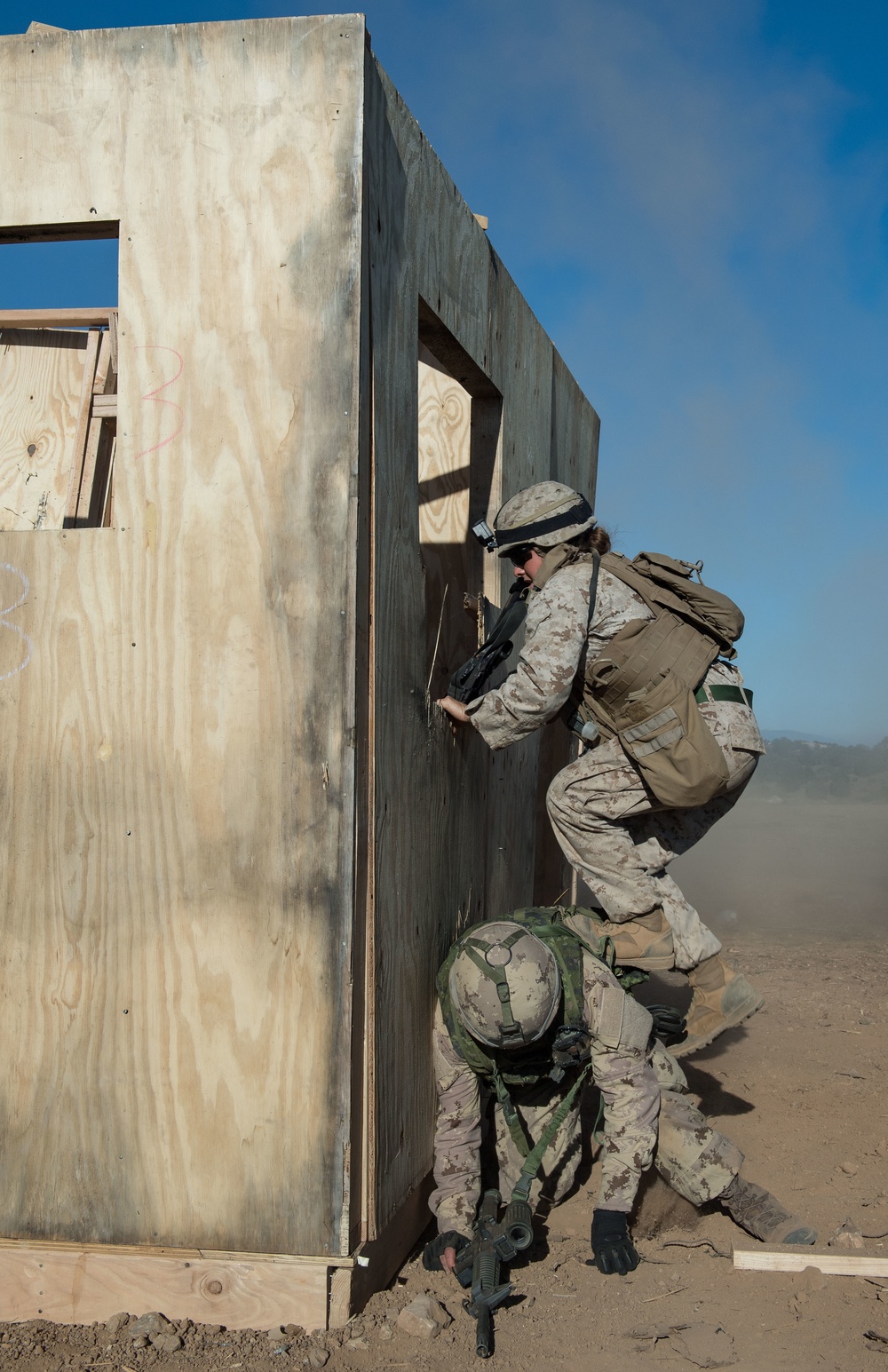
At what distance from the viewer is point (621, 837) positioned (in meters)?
4.37

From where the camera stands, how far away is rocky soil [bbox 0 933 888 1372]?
9.87 feet

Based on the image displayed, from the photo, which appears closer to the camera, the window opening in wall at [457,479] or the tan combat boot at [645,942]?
the tan combat boot at [645,942]

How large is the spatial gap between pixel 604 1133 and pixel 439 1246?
26.8 inches

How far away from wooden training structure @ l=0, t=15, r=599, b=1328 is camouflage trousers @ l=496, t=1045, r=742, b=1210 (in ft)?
2.94

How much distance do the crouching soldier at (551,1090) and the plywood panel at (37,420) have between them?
107 inches

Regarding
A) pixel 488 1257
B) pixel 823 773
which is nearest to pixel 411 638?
pixel 488 1257

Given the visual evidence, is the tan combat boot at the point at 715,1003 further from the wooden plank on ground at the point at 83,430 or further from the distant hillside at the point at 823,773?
the distant hillside at the point at 823,773

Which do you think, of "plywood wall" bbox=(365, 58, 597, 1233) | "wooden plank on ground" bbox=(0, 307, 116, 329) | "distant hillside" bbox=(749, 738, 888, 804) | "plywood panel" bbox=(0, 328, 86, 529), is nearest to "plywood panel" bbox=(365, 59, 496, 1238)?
"plywood wall" bbox=(365, 58, 597, 1233)

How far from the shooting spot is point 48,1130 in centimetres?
321

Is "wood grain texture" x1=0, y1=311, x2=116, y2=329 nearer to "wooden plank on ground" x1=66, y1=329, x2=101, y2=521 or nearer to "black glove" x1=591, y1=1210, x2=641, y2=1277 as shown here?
"wooden plank on ground" x1=66, y1=329, x2=101, y2=521

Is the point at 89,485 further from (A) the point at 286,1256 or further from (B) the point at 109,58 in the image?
(A) the point at 286,1256

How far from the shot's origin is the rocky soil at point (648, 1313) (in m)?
3.01

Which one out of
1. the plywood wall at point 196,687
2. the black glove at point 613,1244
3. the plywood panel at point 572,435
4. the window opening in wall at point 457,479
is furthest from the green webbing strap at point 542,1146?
the plywood panel at point 572,435

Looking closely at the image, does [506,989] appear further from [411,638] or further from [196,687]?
[196,687]
